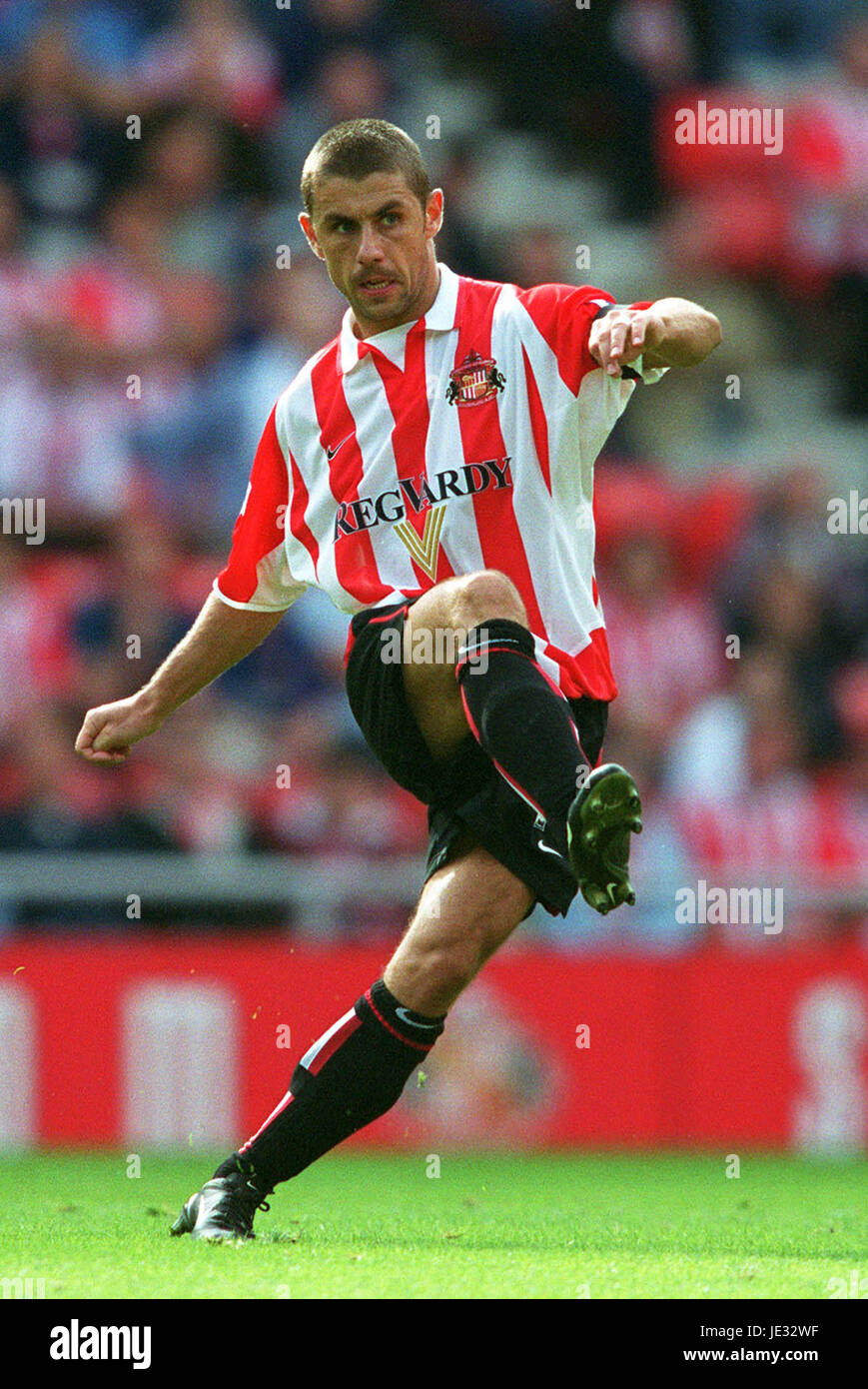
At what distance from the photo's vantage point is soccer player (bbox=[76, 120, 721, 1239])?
418 centimetres

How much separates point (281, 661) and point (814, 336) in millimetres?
4628

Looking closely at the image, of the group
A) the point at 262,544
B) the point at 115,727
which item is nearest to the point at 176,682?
the point at 115,727

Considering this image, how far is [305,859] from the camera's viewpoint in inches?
334

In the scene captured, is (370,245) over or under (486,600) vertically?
over

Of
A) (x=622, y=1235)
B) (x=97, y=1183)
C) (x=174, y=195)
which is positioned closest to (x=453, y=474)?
(x=622, y=1235)

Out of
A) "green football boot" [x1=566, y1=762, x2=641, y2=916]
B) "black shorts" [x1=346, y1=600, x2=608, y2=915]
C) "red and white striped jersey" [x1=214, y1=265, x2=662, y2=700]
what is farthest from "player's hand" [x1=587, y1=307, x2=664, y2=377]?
"green football boot" [x1=566, y1=762, x2=641, y2=916]

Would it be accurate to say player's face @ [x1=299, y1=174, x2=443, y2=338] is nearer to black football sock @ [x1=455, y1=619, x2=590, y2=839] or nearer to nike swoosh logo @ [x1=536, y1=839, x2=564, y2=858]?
black football sock @ [x1=455, y1=619, x2=590, y2=839]

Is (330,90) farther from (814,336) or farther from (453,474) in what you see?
(453,474)

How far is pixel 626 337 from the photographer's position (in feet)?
12.8

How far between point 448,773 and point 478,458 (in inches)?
25.7

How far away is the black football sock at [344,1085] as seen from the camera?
14.0 ft

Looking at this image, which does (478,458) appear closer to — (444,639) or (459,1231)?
(444,639)

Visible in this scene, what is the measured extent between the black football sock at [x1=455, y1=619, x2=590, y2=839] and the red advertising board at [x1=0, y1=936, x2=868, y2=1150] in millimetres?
4263

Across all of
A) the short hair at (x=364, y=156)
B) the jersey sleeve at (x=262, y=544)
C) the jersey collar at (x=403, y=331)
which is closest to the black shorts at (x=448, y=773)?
the jersey sleeve at (x=262, y=544)
